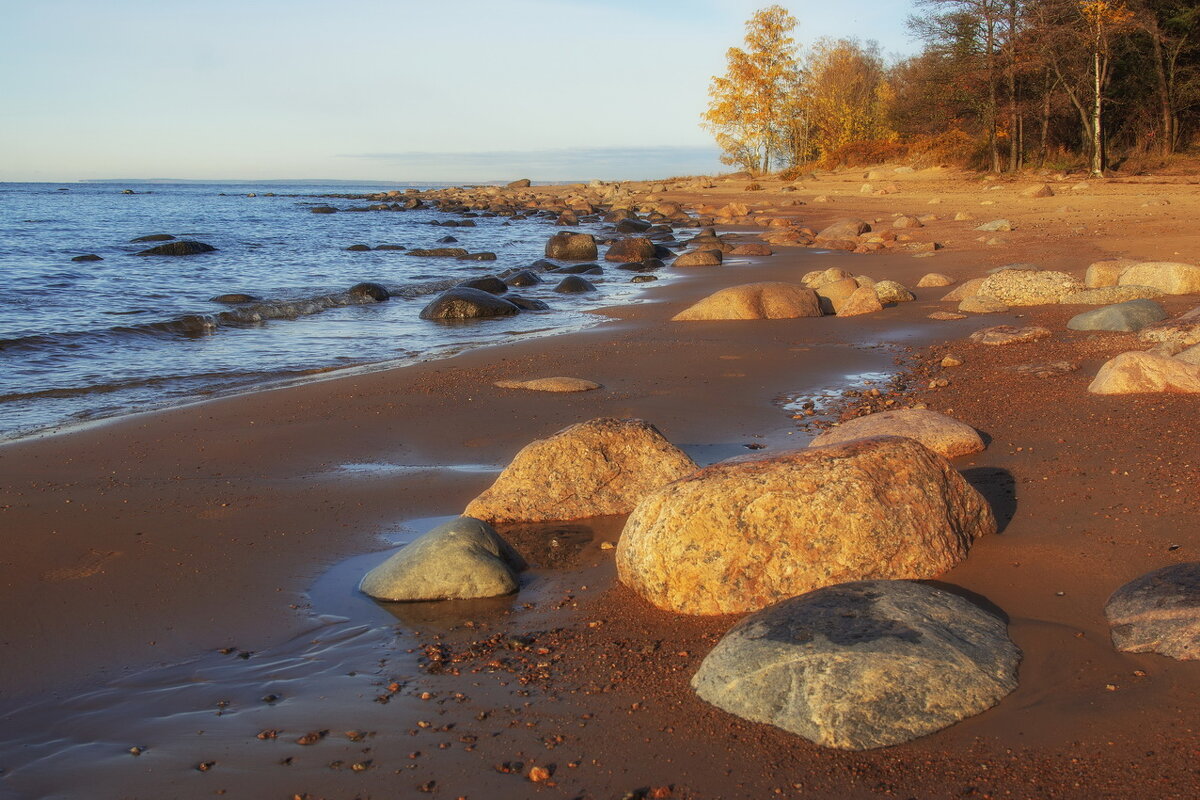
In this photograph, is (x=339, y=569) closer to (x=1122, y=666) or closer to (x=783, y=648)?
(x=783, y=648)

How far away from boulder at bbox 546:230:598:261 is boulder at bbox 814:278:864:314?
34.4 ft

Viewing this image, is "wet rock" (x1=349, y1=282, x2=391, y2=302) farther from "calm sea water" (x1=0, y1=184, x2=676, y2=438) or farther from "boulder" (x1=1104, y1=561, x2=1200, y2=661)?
"boulder" (x1=1104, y1=561, x2=1200, y2=661)

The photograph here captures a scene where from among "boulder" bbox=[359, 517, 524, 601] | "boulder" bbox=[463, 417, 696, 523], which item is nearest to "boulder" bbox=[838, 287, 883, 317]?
"boulder" bbox=[463, 417, 696, 523]

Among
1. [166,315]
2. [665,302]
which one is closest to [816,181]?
[665,302]

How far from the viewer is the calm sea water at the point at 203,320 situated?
9.96 metres

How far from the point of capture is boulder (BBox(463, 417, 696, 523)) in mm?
5332

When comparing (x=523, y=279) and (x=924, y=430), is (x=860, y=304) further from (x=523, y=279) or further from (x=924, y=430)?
(x=523, y=279)

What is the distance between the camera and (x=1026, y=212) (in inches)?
889

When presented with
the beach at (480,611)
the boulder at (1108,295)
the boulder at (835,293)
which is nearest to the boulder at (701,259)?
the boulder at (835,293)

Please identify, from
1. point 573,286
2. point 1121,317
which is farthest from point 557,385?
point 573,286

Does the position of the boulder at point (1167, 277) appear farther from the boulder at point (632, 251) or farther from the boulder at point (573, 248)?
the boulder at point (573, 248)

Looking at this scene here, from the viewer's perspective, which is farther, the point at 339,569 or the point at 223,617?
the point at 339,569

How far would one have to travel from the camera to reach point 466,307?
14352mm

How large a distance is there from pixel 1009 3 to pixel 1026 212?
1058 centimetres
